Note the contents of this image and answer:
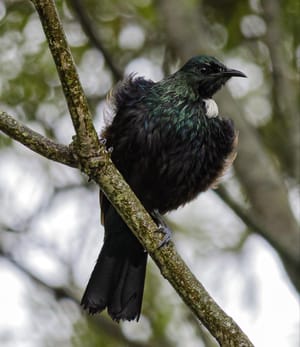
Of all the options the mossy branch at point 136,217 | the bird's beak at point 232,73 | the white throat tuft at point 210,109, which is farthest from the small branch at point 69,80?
the bird's beak at point 232,73

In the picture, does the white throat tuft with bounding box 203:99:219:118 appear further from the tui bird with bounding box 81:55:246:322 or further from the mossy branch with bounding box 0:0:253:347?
the mossy branch with bounding box 0:0:253:347

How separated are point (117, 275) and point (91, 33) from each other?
1.80m

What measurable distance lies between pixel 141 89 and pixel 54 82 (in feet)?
5.14

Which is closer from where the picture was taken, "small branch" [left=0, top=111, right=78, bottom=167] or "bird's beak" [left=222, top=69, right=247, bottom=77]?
"small branch" [left=0, top=111, right=78, bottom=167]

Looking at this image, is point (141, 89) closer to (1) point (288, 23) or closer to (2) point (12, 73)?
(2) point (12, 73)

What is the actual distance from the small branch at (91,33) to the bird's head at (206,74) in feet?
1.69

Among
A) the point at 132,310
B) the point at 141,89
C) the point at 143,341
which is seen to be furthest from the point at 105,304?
the point at 141,89

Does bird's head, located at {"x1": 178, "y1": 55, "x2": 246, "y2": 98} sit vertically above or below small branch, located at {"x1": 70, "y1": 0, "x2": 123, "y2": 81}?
below

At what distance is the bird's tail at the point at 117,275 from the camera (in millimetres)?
5031

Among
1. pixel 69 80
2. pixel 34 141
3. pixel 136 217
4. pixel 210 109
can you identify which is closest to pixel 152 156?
pixel 210 109

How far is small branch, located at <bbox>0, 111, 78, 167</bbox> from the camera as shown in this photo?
3586 mm

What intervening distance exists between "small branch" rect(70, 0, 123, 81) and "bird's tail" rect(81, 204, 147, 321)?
110 centimetres

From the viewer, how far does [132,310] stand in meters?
5.07

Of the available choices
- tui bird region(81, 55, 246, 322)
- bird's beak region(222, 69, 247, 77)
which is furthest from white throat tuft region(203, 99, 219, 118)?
bird's beak region(222, 69, 247, 77)
